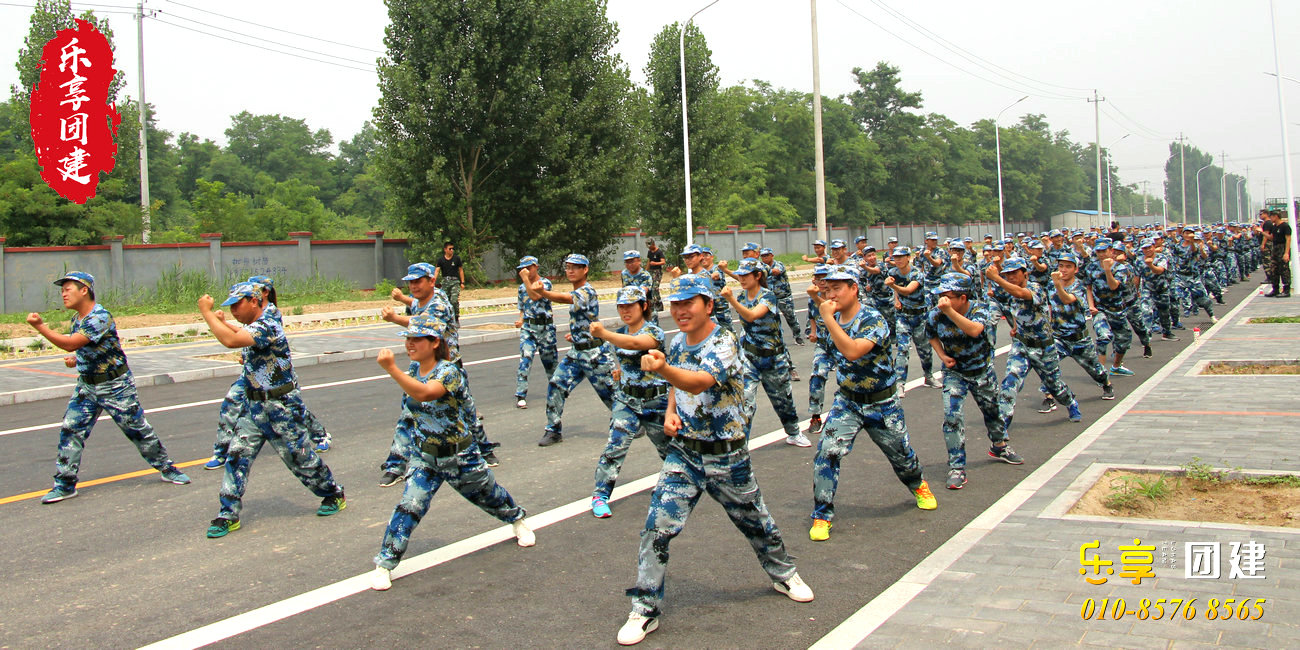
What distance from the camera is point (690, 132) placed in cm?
4097

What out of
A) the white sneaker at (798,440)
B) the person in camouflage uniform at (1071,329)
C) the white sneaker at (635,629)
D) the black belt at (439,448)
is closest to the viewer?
the white sneaker at (635,629)

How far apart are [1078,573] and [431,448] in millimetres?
3641

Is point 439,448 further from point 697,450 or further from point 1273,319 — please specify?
point 1273,319

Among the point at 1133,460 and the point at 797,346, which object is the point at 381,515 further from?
the point at 797,346

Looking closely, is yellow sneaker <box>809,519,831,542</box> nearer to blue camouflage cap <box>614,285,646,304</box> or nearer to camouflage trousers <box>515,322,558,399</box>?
blue camouflage cap <box>614,285,646,304</box>

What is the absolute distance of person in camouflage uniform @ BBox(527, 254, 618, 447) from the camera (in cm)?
920

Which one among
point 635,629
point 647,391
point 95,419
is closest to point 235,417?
point 95,419

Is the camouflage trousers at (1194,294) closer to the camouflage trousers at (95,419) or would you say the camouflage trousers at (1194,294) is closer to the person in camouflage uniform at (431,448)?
the person in camouflage uniform at (431,448)

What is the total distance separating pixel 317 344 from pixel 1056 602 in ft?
55.8

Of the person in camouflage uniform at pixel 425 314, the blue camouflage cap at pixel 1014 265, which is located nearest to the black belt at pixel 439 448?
the person in camouflage uniform at pixel 425 314

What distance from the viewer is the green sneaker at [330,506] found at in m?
7.06

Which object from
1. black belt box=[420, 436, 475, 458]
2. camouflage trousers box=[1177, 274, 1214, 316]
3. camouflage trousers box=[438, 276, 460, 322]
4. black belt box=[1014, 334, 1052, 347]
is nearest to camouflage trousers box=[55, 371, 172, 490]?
black belt box=[420, 436, 475, 458]

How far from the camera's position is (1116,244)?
45.5 ft

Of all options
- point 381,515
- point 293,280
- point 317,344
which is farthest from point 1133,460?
point 293,280
